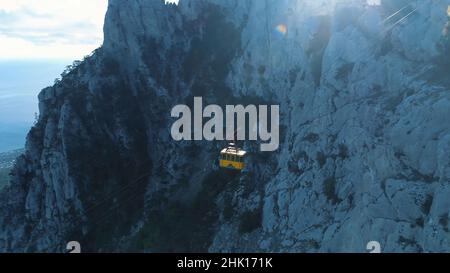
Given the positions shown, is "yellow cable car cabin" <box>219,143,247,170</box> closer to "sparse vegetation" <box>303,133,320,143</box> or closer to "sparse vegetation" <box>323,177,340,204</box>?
"sparse vegetation" <box>303,133,320,143</box>

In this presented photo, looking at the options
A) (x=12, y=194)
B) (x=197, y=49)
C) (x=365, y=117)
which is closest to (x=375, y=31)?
(x=365, y=117)

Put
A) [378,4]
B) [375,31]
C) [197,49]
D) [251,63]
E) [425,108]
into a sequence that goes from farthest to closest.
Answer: [197,49] < [251,63] < [378,4] < [375,31] < [425,108]

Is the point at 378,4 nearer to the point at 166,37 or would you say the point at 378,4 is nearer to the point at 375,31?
the point at 375,31

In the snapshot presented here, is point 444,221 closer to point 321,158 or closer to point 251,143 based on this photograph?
point 321,158

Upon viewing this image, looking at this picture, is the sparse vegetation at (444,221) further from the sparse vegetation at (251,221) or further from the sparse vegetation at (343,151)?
the sparse vegetation at (251,221)

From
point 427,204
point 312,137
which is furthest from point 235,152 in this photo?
point 427,204

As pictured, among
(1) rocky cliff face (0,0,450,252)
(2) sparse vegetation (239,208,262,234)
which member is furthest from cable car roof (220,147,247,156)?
(2) sparse vegetation (239,208,262,234)

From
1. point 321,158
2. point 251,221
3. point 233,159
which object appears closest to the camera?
point 321,158
